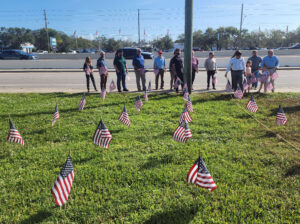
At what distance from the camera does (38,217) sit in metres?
3.16

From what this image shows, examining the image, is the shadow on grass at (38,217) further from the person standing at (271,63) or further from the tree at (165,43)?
the tree at (165,43)

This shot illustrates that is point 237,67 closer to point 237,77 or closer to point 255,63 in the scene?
point 237,77

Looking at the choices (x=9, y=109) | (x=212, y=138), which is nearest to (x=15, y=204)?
(x=212, y=138)

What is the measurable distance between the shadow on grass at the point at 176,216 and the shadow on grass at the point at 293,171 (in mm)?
1792

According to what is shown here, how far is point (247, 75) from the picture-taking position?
10.8m

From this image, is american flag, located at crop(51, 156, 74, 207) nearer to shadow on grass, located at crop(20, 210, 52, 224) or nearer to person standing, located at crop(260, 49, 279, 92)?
shadow on grass, located at crop(20, 210, 52, 224)

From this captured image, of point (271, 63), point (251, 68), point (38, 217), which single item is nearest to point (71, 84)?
point (251, 68)

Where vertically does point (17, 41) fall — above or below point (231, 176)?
above

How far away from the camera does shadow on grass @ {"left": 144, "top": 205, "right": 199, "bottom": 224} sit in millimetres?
3053

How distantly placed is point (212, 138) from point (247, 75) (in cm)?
636

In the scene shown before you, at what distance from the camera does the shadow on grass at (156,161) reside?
4.37 m

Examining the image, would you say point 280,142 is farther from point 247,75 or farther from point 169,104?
point 247,75

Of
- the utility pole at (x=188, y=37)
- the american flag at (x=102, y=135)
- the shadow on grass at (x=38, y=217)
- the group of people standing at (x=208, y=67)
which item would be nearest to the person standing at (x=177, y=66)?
the group of people standing at (x=208, y=67)

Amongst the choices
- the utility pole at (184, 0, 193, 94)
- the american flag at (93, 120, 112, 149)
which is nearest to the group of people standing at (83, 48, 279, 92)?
the utility pole at (184, 0, 193, 94)
